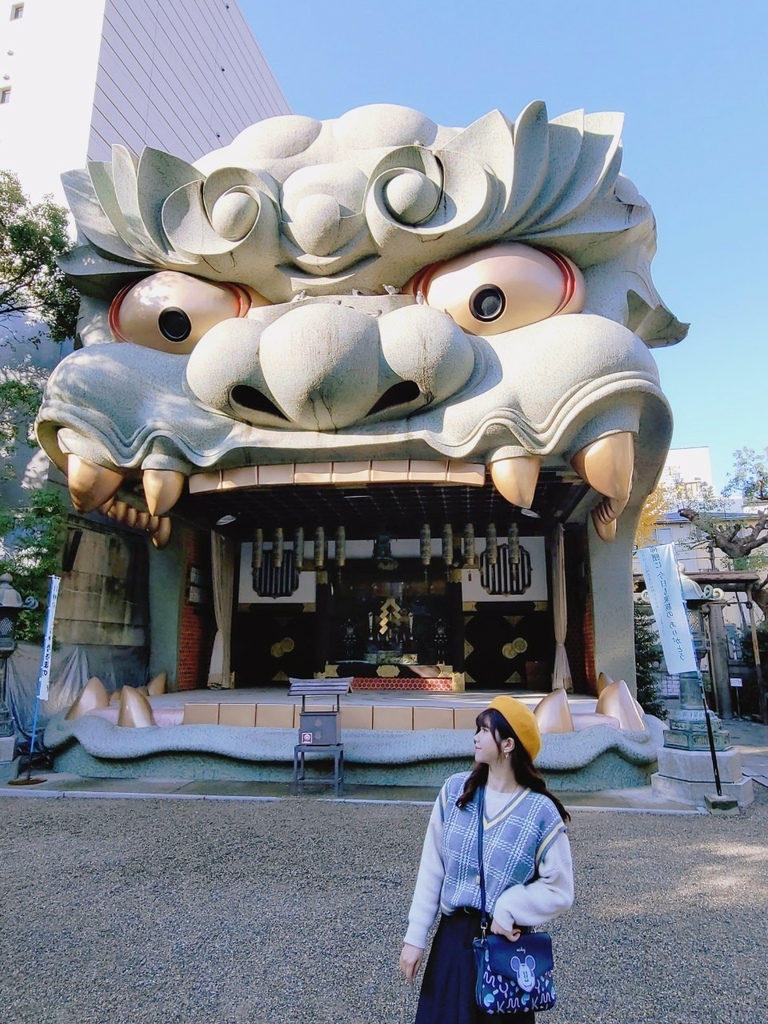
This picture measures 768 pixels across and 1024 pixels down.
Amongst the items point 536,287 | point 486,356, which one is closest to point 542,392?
point 486,356

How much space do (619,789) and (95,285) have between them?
9445 millimetres

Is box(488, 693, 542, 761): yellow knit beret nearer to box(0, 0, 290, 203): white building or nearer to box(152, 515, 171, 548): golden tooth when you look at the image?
box(152, 515, 171, 548): golden tooth

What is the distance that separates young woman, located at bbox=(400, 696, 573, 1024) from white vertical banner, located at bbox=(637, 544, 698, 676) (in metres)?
5.22

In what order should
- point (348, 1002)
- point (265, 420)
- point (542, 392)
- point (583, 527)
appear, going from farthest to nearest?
point (583, 527) → point (265, 420) → point (542, 392) → point (348, 1002)

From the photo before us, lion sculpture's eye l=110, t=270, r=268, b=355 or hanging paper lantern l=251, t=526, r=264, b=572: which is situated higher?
lion sculpture's eye l=110, t=270, r=268, b=355

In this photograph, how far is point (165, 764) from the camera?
25.7ft

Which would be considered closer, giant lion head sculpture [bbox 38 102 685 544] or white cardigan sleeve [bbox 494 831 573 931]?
white cardigan sleeve [bbox 494 831 573 931]

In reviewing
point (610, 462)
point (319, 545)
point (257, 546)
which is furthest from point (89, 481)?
point (610, 462)

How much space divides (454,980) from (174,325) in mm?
8338

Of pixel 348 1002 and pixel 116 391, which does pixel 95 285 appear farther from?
pixel 348 1002

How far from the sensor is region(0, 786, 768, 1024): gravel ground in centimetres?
286

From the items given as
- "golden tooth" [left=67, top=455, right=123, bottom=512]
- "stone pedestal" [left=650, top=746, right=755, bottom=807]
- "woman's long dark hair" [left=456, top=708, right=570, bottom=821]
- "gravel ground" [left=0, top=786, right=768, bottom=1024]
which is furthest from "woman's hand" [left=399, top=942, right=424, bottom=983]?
"golden tooth" [left=67, top=455, right=123, bottom=512]

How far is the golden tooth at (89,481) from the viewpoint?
782 centimetres

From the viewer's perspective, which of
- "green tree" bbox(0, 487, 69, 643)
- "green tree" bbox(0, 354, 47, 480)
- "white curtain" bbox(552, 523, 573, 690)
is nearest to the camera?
"green tree" bbox(0, 487, 69, 643)
